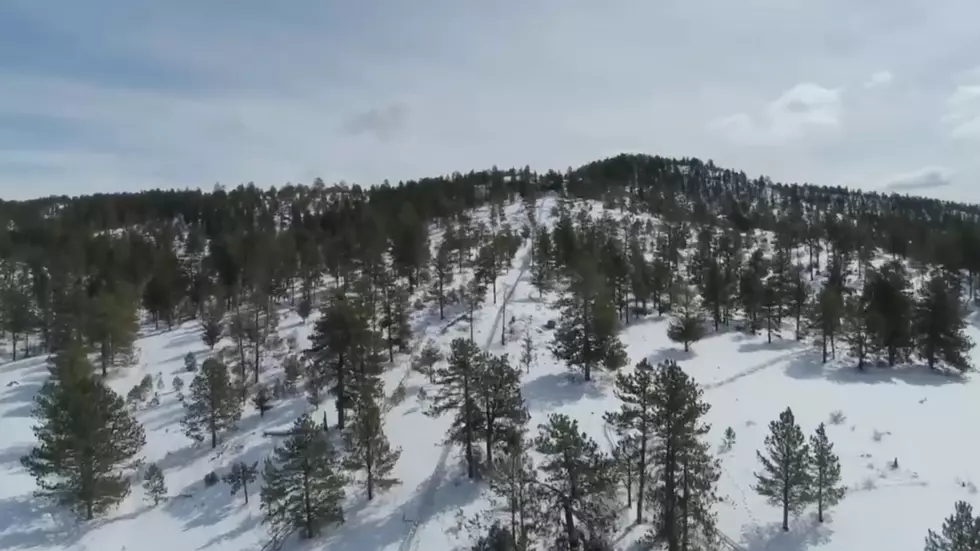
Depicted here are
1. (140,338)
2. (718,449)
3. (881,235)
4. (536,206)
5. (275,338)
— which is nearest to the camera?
(718,449)

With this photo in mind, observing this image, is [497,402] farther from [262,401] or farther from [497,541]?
[262,401]

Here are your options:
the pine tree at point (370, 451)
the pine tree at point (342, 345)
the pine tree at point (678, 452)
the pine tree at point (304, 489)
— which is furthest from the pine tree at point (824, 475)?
the pine tree at point (342, 345)

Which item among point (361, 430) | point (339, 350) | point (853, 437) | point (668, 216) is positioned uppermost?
point (668, 216)

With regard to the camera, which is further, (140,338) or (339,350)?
(140,338)

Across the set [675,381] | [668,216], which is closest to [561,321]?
[675,381]

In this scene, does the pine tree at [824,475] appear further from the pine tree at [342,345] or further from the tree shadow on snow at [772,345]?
the tree shadow on snow at [772,345]

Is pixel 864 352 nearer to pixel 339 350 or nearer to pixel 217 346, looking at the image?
pixel 339 350

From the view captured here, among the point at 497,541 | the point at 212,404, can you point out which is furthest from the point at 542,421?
the point at 212,404
